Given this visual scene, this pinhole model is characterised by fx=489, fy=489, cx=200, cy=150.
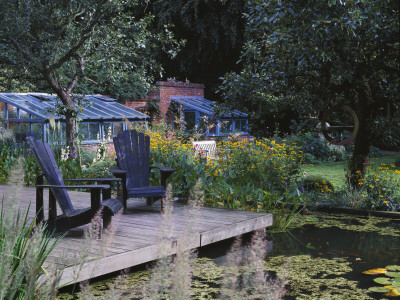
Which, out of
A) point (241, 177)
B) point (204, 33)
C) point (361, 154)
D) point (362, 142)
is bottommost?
point (241, 177)

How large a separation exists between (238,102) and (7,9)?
14.8ft

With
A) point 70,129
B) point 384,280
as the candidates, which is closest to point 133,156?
point 384,280

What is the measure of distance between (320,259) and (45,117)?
9.20 metres

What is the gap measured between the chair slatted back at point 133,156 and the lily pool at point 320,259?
1183 millimetres

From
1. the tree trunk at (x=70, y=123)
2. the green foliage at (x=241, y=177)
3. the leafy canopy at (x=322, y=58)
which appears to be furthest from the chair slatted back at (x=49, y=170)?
the tree trunk at (x=70, y=123)

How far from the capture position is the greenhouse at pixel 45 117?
12252 mm

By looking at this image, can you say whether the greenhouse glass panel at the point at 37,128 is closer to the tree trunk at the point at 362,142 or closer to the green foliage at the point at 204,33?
the green foliage at the point at 204,33

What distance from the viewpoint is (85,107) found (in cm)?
1251

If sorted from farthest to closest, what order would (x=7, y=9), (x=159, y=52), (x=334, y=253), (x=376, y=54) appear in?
(x=159, y=52) < (x=7, y=9) < (x=376, y=54) < (x=334, y=253)

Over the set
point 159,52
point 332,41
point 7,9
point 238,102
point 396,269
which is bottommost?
point 396,269

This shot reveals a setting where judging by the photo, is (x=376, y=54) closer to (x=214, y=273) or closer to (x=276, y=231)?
(x=276, y=231)

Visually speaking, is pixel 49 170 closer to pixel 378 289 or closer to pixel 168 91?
pixel 378 289

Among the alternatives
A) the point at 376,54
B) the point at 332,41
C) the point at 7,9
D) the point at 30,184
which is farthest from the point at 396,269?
the point at 7,9

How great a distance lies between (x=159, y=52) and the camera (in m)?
19.5
